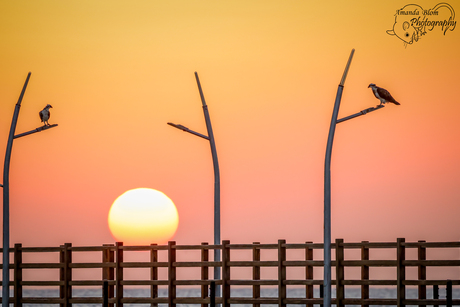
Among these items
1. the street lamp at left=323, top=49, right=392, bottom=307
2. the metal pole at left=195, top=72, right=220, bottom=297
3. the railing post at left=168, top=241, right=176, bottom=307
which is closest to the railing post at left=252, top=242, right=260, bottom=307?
the metal pole at left=195, top=72, right=220, bottom=297

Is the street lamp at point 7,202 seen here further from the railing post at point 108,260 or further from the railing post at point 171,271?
the railing post at point 171,271

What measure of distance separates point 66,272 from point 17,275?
5.30 feet

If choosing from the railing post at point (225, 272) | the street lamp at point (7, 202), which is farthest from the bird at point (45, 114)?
the railing post at point (225, 272)

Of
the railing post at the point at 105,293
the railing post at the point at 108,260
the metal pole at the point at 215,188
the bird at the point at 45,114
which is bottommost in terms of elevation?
the railing post at the point at 105,293

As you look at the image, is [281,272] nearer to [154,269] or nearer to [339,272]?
[339,272]

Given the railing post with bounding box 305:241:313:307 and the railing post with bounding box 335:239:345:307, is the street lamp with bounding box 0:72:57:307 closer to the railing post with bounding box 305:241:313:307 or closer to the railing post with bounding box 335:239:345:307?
the railing post with bounding box 305:241:313:307

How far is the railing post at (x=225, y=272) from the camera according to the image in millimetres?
16844

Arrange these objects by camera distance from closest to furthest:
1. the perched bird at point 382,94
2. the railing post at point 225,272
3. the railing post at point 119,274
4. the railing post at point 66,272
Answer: the railing post at point 225,272
the railing post at point 119,274
the railing post at point 66,272
the perched bird at point 382,94

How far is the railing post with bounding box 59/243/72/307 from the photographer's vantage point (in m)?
17.7

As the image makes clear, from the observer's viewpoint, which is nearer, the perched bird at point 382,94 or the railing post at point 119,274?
the railing post at point 119,274

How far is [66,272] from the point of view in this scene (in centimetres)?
1767

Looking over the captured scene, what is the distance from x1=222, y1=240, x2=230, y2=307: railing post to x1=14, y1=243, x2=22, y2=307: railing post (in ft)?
18.4

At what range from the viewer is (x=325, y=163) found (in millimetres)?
16797

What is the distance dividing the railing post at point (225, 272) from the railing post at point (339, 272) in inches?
105
